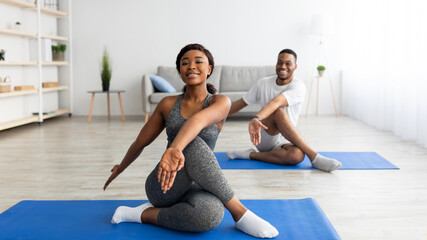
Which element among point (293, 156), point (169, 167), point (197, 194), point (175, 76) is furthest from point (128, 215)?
point (175, 76)

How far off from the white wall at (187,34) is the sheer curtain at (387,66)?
1.18ft

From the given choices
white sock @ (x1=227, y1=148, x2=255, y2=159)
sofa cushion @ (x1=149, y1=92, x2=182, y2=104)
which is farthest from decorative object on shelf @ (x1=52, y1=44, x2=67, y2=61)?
white sock @ (x1=227, y1=148, x2=255, y2=159)

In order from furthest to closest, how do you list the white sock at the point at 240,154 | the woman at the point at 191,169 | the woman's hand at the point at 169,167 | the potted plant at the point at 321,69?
the potted plant at the point at 321,69 < the white sock at the point at 240,154 < the woman at the point at 191,169 < the woman's hand at the point at 169,167

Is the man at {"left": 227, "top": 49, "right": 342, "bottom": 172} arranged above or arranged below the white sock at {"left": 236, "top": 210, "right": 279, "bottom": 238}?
above

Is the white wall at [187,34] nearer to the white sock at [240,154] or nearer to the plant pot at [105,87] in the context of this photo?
the plant pot at [105,87]

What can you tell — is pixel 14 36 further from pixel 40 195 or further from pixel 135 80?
Answer: pixel 40 195

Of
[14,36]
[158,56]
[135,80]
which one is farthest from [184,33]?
[14,36]

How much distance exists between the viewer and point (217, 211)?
194 cm

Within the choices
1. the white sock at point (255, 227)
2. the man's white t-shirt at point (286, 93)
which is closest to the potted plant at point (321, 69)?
the man's white t-shirt at point (286, 93)

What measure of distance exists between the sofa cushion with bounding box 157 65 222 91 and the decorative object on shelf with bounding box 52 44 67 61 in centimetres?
134

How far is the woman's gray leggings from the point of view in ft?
6.23

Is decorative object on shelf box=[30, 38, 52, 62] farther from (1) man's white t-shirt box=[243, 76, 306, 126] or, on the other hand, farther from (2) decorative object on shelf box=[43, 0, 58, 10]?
(1) man's white t-shirt box=[243, 76, 306, 126]

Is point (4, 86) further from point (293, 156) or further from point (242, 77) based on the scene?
point (293, 156)

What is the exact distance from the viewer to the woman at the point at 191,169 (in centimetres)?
189
